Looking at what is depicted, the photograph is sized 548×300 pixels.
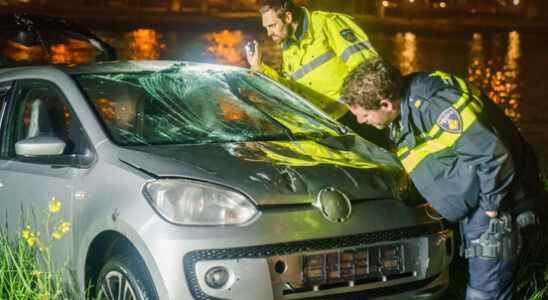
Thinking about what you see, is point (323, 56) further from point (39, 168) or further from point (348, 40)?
point (39, 168)

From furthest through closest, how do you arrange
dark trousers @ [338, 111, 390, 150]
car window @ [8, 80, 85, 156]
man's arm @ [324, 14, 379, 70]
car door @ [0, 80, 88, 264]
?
dark trousers @ [338, 111, 390, 150] → man's arm @ [324, 14, 379, 70] → car window @ [8, 80, 85, 156] → car door @ [0, 80, 88, 264]

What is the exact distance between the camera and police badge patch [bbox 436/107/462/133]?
3.53 meters

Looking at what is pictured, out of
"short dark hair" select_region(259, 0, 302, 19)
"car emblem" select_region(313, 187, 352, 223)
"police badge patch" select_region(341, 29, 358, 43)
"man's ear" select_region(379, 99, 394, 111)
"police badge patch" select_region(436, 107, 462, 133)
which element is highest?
"short dark hair" select_region(259, 0, 302, 19)

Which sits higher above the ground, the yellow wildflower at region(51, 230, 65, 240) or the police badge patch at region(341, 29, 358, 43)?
the police badge patch at region(341, 29, 358, 43)

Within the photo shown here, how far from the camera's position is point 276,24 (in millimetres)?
5918

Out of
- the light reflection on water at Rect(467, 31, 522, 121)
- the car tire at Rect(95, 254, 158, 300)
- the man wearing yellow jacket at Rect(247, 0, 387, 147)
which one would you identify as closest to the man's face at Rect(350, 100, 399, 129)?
the car tire at Rect(95, 254, 158, 300)

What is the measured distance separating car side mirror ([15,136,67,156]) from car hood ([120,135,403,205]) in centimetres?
38

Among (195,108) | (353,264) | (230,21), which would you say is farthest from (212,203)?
(230,21)

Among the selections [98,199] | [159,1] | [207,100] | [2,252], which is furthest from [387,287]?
[159,1]

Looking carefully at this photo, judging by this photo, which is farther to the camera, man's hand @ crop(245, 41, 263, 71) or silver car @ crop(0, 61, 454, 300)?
man's hand @ crop(245, 41, 263, 71)

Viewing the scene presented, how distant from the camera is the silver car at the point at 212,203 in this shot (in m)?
3.41

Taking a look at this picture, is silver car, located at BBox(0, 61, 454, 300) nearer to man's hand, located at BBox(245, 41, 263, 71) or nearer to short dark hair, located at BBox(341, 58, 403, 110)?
short dark hair, located at BBox(341, 58, 403, 110)

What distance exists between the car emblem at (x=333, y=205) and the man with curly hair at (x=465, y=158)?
35 centimetres

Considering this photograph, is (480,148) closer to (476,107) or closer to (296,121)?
(476,107)
